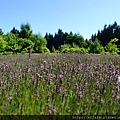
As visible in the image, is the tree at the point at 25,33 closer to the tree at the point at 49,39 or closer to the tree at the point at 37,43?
the tree at the point at 37,43

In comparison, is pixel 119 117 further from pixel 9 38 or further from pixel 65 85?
pixel 9 38

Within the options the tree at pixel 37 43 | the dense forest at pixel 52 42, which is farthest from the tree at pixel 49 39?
the tree at pixel 37 43

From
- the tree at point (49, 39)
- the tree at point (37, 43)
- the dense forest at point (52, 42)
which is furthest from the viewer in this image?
the tree at point (49, 39)

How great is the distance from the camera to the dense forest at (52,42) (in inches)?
1127

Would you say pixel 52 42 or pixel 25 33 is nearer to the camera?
pixel 25 33

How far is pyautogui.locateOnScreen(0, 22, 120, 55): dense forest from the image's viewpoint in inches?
1127

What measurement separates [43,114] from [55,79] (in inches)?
50.7

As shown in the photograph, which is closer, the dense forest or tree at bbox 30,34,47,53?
the dense forest

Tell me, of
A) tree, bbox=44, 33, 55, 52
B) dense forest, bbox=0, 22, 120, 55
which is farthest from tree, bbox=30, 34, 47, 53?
tree, bbox=44, 33, 55, 52

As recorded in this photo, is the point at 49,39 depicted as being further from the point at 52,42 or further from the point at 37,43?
the point at 37,43

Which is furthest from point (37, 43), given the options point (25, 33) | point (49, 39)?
point (49, 39)

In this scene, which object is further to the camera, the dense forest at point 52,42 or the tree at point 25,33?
the tree at point 25,33

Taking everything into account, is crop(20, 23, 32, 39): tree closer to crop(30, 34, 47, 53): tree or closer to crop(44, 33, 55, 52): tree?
crop(30, 34, 47, 53): tree

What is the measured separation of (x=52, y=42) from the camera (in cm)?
6216
